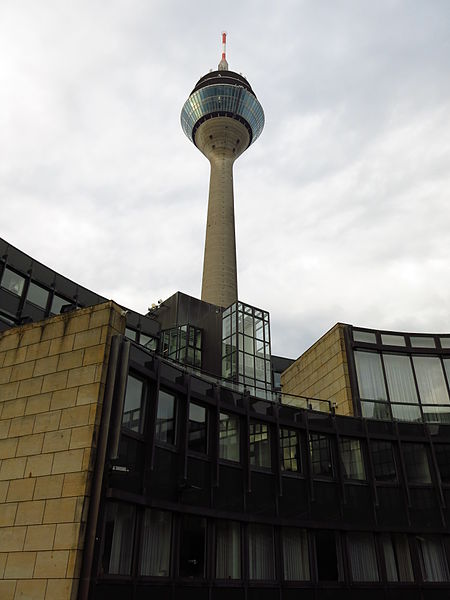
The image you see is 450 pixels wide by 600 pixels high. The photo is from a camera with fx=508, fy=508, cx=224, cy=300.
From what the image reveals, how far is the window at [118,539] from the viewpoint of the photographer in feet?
43.6

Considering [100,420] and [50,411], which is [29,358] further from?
[100,420]

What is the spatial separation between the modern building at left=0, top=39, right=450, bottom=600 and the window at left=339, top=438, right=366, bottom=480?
88mm

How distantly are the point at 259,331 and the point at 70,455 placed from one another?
30.5 meters

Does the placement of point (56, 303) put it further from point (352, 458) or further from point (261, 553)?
point (261, 553)

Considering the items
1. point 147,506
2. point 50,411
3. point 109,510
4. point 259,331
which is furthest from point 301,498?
point 259,331

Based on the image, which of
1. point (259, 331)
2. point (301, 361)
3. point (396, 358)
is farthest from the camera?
point (259, 331)

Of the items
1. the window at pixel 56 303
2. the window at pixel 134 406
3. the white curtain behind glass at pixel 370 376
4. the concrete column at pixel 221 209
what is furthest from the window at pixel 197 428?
the concrete column at pixel 221 209

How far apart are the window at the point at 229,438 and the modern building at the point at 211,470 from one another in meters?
0.05

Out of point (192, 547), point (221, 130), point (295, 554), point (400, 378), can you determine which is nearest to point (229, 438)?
point (192, 547)

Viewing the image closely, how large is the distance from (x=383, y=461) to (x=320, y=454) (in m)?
3.20

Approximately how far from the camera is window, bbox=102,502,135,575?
13.3 m

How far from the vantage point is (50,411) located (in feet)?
48.2

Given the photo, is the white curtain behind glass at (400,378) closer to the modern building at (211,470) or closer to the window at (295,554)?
the modern building at (211,470)

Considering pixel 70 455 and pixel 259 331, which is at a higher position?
pixel 259 331
